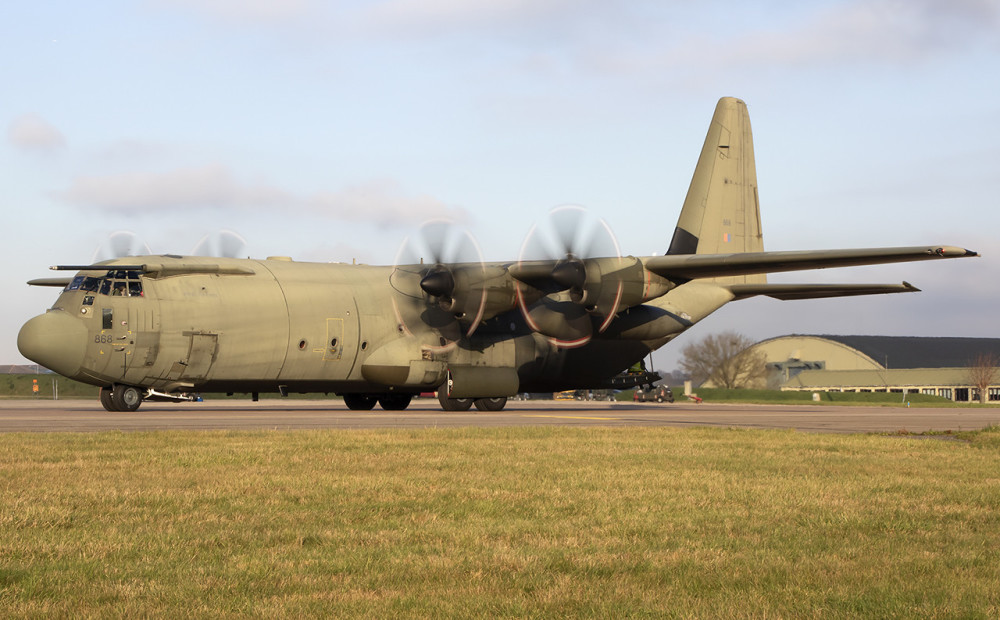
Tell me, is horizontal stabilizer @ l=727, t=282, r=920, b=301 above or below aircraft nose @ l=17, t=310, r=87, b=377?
above

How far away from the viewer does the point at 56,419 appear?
2319 centimetres

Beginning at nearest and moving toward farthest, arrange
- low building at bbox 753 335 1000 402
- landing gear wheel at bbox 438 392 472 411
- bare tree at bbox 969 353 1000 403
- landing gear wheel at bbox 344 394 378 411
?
landing gear wheel at bbox 438 392 472 411 → landing gear wheel at bbox 344 394 378 411 → bare tree at bbox 969 353 1000 403 → low building at bbox 753 335 1000 402

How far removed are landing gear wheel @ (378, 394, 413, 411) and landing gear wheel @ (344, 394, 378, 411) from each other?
436mm

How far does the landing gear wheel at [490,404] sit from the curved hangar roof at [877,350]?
80038 mm

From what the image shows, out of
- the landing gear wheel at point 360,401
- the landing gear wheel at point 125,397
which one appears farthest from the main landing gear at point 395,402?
the landing gear wheel at point 125,397

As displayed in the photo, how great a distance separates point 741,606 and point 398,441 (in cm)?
1163

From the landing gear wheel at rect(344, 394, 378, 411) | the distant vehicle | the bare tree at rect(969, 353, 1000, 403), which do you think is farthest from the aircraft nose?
the bare tree at rect(969, 353, 1000, 403)

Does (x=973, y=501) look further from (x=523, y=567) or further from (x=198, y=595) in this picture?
(x=198, y=595)

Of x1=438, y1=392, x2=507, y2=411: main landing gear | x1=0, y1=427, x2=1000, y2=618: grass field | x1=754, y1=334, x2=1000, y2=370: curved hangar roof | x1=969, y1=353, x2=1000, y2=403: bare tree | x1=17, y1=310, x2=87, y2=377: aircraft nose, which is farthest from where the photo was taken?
x1=754, y1=334, x2=1000, y2=370: curved hangar roof

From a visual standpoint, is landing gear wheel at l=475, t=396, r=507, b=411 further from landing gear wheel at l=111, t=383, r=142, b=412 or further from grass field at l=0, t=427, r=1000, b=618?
grass field at l=0, t=427, r=1000, b=618

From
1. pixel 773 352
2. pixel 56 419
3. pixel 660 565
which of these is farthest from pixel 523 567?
pixel 773 352

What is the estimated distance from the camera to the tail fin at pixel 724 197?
3744 cm

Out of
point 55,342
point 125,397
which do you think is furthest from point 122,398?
point 55,342

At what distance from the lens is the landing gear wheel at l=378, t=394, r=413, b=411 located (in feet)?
114
